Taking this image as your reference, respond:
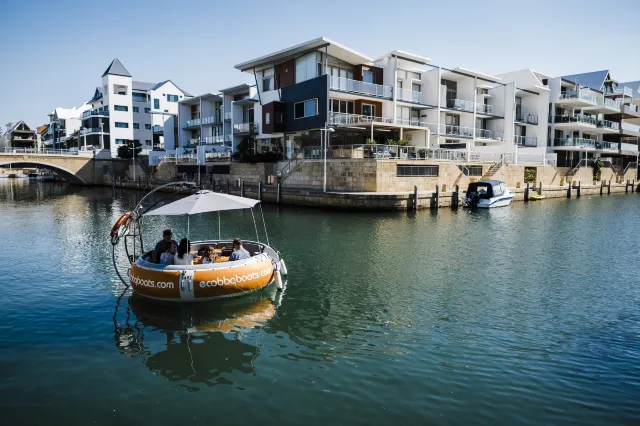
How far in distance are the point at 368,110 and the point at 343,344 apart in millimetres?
37929

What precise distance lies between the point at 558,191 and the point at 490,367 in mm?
48977

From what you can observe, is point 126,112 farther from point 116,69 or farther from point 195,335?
point 195,335

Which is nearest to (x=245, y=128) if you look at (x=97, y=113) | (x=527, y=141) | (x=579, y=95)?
(x=527, y=141)

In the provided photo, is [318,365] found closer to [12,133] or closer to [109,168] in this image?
[109,168]

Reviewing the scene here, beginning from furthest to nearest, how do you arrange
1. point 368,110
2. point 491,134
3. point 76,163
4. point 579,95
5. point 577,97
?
point 76,163 < point 579,95 < point 577,97 < point 491,134 < point 368,110

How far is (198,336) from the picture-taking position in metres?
10.7

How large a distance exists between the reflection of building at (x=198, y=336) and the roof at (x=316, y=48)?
105 feet

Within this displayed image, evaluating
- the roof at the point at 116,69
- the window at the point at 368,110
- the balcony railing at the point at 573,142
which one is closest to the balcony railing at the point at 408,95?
the window at the point at 368,110

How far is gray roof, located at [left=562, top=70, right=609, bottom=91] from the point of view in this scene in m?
66.4

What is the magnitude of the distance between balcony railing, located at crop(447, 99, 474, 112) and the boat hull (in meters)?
44.5

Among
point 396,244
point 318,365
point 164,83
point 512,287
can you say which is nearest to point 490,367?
point 318,365

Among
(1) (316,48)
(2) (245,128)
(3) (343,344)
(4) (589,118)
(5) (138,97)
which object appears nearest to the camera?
(3) (343,344)

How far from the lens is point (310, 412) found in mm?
7316

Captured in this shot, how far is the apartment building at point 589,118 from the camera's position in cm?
6119
